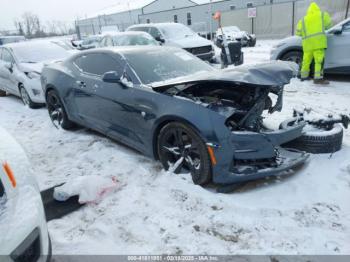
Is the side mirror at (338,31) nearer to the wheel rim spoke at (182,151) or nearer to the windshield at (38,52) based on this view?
the wheel rim spoke at (182,151)

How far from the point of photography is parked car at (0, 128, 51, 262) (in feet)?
5.44

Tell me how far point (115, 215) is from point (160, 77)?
184 centimetres

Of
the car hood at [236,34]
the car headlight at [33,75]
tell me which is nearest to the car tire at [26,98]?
the car headlight at [33,75]

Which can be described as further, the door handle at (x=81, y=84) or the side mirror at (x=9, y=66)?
the side mirror at (x=9, y=66)

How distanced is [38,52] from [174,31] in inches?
242

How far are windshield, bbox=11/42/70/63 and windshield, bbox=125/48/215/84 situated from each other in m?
4.50

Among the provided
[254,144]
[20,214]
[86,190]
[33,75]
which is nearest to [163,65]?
[254,144]

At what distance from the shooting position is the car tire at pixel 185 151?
3.11 metres

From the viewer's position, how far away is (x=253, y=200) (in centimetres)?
309

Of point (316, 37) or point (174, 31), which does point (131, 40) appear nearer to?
point (174, 31)

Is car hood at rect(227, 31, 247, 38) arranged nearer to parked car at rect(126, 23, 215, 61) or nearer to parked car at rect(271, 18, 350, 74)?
parked car at rect(126, 23, 215, 61)

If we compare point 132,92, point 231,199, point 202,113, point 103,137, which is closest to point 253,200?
point 231,199

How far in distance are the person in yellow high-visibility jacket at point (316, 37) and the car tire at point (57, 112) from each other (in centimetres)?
582

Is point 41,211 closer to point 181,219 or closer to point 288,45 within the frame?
point 181,219
